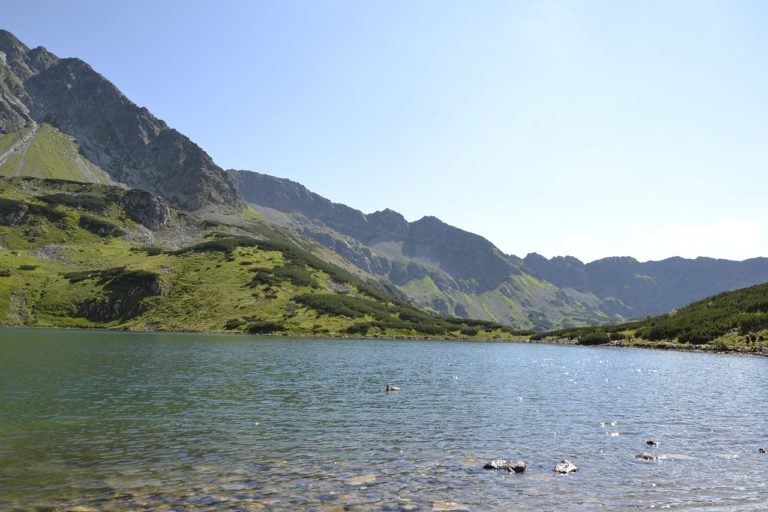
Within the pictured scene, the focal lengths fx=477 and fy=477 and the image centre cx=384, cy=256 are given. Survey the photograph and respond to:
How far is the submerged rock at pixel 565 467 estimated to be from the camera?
23.7 metres

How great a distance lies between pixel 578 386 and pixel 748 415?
67.4 ft

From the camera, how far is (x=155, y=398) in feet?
140

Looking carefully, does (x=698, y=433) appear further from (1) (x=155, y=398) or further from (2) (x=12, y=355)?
(2) (x=12, y=355)

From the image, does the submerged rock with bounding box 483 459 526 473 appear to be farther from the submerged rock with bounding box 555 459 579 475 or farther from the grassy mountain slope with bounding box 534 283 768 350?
the grassy mountain slope with bounding box 534 283 768 350

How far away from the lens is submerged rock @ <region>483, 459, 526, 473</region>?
2378cm

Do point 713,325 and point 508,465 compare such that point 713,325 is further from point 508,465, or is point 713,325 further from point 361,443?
point 361,443

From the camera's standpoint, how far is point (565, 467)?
2405 cm

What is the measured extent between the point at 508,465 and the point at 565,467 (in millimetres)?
2892

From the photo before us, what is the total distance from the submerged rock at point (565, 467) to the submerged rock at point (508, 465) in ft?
5.56

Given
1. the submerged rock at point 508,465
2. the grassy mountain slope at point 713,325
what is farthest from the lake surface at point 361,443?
the grassy mountain slope at point 713,325

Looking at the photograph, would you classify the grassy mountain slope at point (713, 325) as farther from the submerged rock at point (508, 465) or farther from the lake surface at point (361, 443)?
the submerged rock at point (508, 465)

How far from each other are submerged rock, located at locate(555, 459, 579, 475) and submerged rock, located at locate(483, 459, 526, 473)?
1695mm

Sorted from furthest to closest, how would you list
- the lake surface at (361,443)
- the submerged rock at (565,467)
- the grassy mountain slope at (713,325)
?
the grassy mountain slope at (713,325) → the submerged rock at (565,467) → the lake surface at (361,443)

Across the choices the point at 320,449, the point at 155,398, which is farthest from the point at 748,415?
the point at 155,398
